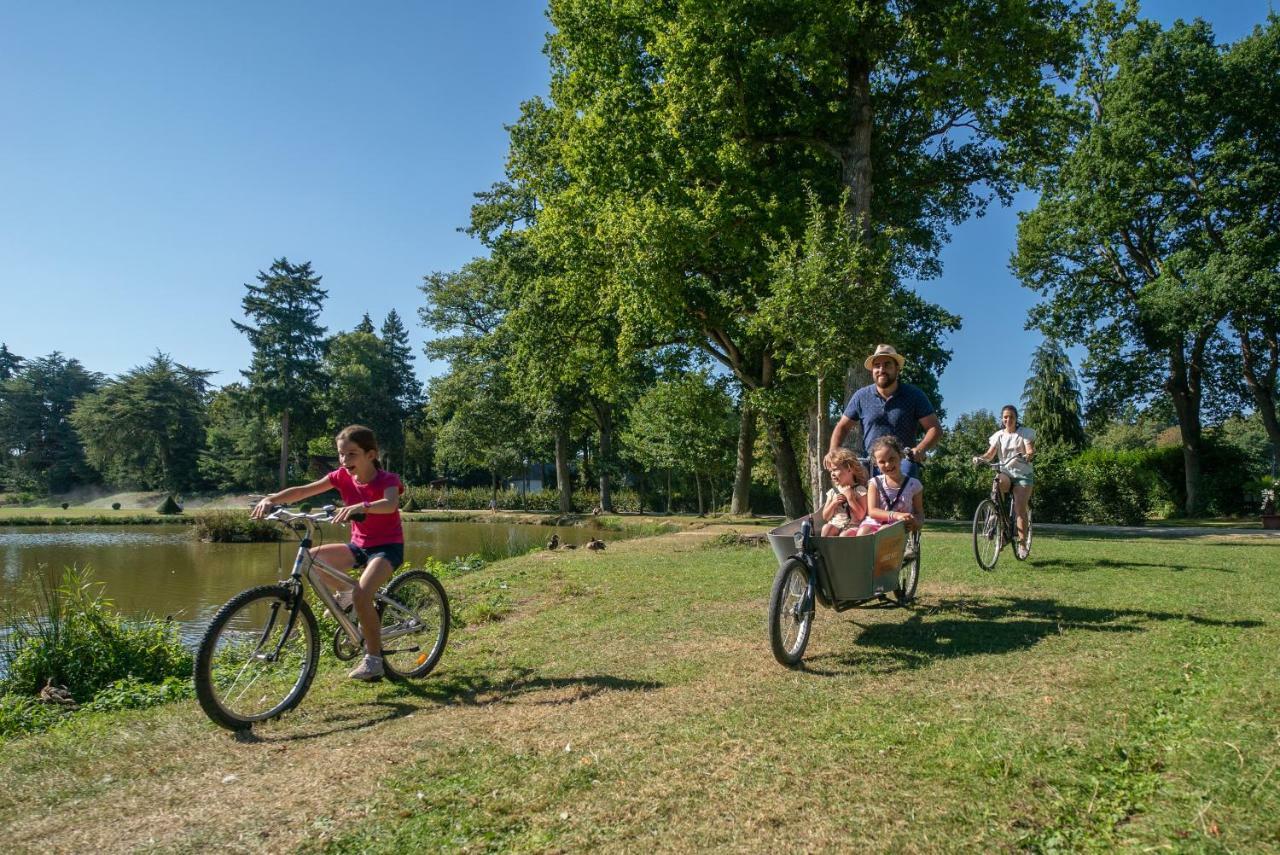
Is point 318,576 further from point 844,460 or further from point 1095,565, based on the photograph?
point 1095,565

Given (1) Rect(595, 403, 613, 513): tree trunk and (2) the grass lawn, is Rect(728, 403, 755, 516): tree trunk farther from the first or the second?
(2) the grass lawn

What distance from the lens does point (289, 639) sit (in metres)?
4.53

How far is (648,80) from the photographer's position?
1709cm

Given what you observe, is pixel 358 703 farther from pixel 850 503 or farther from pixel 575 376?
pixel 575 376

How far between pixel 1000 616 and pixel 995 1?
40.7 ft

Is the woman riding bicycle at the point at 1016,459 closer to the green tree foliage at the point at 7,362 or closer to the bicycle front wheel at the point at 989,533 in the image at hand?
the bicycle front wheel at the point at 989,533

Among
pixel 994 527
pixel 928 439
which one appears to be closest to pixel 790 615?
pixel 928 439

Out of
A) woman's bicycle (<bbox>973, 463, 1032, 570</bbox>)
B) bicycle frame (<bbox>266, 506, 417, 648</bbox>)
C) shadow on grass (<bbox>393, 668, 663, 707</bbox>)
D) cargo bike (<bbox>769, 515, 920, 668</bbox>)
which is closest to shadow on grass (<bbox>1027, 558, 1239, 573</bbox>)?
woman's bicycle (<bbox>973, 463, 1032, 570</bbox>)

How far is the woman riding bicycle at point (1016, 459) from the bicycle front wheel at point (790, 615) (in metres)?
4.73

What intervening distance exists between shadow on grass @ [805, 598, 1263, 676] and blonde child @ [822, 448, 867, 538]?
2.66 feet

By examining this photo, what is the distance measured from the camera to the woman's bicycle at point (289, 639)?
4207 mm

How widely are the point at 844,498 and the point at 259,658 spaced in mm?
4235

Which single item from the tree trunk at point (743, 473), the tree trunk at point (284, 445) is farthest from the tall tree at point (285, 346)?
the tree trunk at point (743, 473)

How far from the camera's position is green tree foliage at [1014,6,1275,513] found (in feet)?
77.6
